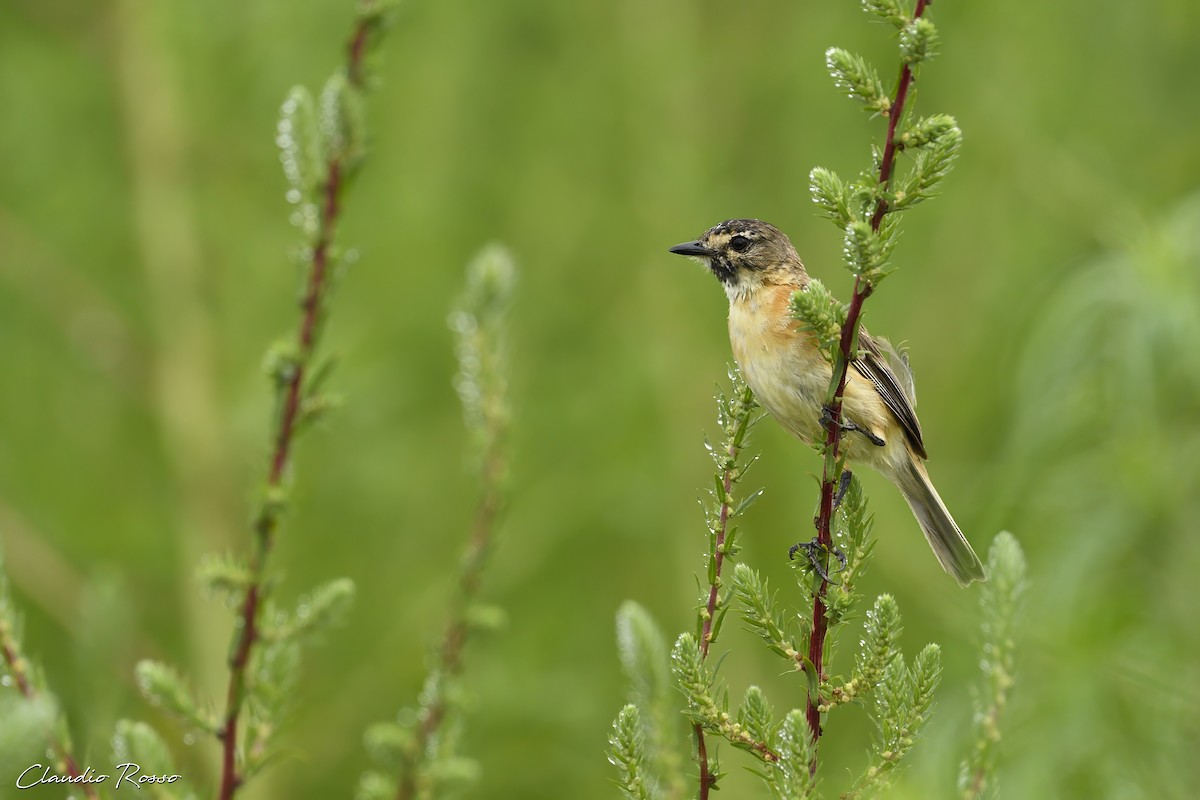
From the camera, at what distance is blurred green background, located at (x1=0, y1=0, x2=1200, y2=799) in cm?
509

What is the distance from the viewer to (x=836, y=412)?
6.97 feet

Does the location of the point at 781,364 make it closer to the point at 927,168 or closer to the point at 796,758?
the point at 927,168

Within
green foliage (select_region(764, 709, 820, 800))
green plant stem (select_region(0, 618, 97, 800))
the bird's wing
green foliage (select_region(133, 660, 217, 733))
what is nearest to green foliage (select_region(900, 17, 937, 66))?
green foliage (select_region(764, 709, 820, 800))

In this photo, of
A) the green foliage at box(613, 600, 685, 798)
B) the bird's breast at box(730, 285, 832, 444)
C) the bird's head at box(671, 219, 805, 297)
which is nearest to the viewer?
the green foliage at box(613, 600, 685, 798)

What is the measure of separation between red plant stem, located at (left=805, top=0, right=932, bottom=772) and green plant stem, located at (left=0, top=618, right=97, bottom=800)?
1.09m

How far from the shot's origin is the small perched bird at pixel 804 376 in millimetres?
3951

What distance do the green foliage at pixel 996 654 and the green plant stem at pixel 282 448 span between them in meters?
1.05

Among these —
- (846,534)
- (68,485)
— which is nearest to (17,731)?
(846,534)

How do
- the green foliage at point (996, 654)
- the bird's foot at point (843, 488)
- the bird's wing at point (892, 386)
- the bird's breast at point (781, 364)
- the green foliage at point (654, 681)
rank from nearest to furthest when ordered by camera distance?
the green foliage at point (654, 681), the green foliage at point (996, 654), the bird's foot at point (843, 488), the bird's breast at point (781, 364), the bird's wing at point (892, 386)

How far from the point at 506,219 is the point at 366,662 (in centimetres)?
236

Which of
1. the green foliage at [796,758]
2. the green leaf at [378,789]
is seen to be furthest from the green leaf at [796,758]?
the green leaf at [378,789]

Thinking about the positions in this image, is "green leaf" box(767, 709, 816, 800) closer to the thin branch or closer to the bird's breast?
the thin branch

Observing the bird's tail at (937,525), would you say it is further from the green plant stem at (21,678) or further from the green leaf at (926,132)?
the green plant stem at (21,678)

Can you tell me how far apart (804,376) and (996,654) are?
7.18 ft
